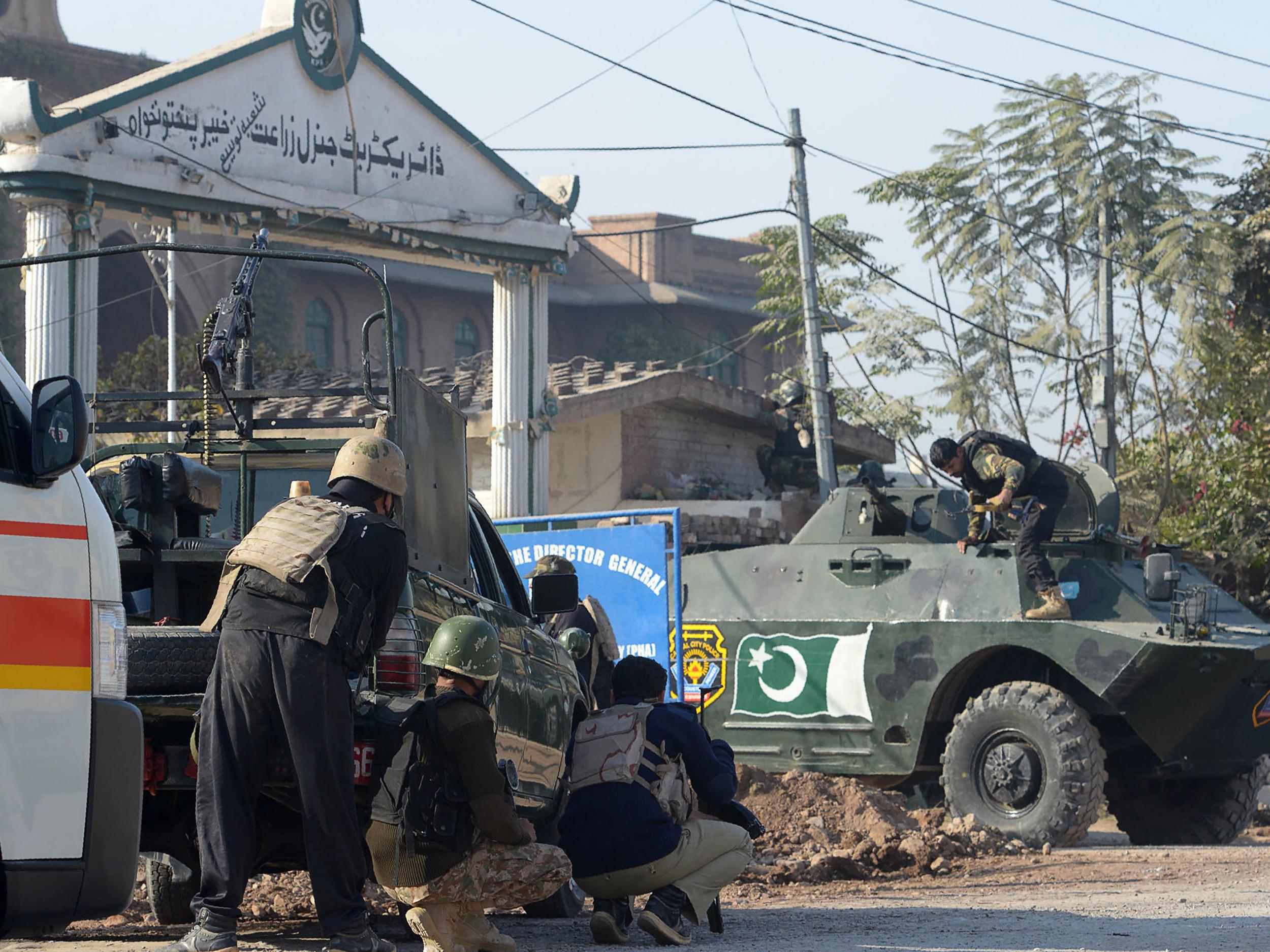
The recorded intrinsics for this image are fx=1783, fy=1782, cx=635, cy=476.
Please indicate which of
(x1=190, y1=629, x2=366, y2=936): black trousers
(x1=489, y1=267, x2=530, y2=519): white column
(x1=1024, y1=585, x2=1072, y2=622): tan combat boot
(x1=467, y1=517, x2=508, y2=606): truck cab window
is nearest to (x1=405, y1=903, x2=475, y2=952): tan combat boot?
(x1=190, y1=629, x2=366, y2=936): black trousers

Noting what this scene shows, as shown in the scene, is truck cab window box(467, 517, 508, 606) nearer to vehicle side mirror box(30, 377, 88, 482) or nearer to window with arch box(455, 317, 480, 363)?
vehicle side mirror box(30, 377, 88, 482)

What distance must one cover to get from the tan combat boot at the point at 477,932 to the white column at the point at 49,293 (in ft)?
31.2

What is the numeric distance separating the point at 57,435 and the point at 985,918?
4.89 meters

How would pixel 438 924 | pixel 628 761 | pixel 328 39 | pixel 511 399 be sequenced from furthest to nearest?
1. pixel 511 399
2. pixel 328 39
3. pixel 628 761
4. pixel 438 924

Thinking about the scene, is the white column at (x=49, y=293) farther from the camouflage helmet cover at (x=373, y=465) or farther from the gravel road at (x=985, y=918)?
the camouflage helmet cover at (x=373, y=465)

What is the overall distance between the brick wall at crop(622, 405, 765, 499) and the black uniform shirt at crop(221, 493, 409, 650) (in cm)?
1655

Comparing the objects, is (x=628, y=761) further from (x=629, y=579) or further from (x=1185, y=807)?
(x=1185, y=807)

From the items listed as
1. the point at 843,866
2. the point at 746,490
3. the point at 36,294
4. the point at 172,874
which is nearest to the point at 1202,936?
the point at 843,866

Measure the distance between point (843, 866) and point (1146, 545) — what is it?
14.3ft

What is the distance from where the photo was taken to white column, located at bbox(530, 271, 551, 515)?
59.8 feet

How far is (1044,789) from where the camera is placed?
1172 centimetres

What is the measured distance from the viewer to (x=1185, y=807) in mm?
12953

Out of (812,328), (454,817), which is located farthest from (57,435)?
(812,328)

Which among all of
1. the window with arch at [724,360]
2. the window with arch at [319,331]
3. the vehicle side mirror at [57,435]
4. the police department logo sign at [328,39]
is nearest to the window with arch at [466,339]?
the window with arch at [319,331]
